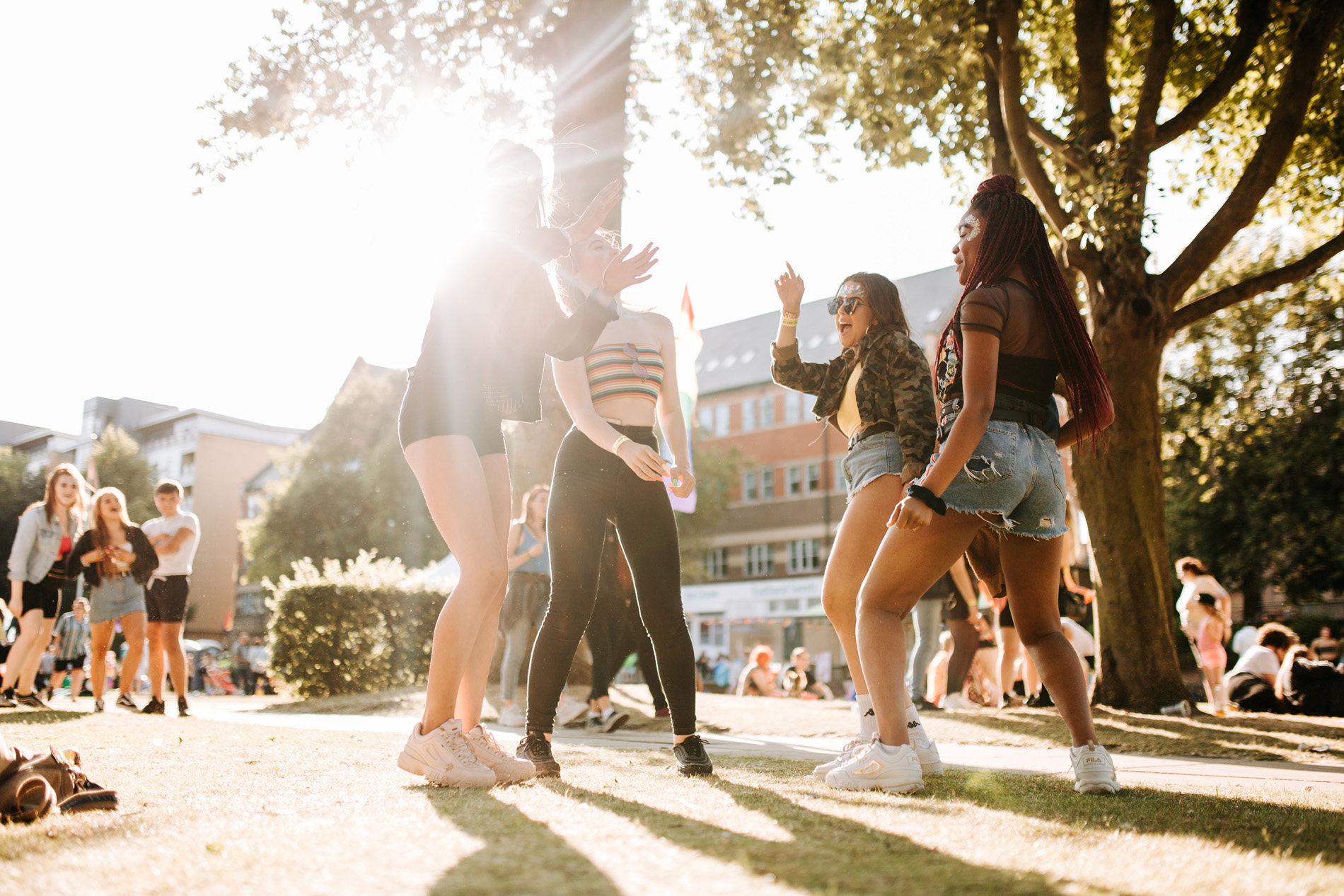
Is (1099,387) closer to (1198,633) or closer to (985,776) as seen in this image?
(985,776)

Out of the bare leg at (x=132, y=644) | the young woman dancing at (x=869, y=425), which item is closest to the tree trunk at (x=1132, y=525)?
the young woman dancing at (x=869, y=425)

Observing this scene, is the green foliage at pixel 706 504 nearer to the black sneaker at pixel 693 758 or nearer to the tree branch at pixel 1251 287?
the tree branch at pixel 1251 287

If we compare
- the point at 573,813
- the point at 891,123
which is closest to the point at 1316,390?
the point at 891,123

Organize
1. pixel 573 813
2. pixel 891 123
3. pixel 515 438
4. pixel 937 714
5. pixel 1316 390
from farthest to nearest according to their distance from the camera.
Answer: pixel 1316 390, pixel 515 438, pixel 891 123, pixel 937 714, pixel 573 813

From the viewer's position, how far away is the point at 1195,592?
10312mm

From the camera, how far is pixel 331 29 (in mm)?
13320

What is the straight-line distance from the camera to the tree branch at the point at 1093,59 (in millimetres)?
9828

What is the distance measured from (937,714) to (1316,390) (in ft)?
94.2

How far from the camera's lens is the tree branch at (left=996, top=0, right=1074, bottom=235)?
955 cm

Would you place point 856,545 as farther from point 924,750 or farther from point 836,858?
point 836,858

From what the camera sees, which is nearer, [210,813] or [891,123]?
[210,813]

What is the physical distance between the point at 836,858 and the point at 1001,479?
162 cm

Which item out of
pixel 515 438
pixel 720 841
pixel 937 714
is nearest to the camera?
pixel 720 841

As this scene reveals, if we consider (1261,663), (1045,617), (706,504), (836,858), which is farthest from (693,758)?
(706,504)
